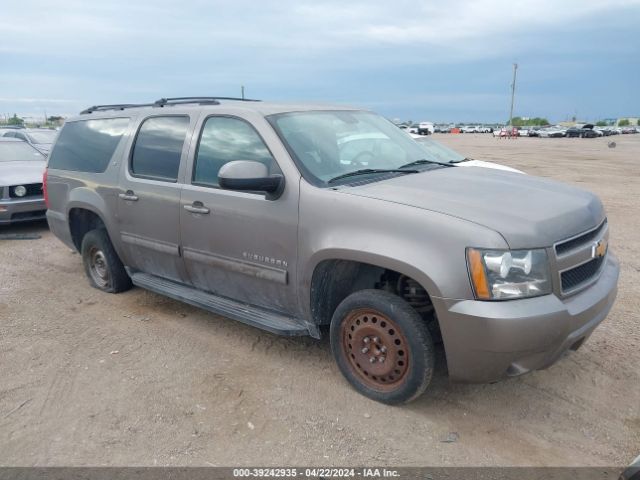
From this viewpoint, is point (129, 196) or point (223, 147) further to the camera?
point (129, 196)

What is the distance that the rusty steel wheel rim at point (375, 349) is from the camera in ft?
10.5

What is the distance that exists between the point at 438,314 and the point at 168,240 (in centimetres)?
242

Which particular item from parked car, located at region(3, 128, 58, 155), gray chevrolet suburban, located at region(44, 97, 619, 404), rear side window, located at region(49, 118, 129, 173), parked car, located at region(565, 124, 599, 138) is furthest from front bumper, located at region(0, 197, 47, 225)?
parked car, located at region(565, 124, 599, 138)

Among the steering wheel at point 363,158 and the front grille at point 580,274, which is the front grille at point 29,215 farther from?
the front grille at point 580,274

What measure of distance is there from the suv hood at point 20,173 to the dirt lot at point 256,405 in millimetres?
4419

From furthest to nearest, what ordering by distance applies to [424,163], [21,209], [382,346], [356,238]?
[21,209], [424,163], [382,346], [356,238]

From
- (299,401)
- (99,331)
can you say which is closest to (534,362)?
(299,401)

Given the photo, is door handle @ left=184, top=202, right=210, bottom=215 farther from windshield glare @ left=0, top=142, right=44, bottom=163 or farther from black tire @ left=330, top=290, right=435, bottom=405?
windshield glare @ left=0, top=142, right=44, bottom=163

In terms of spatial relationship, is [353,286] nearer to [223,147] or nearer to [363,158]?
[363,158]

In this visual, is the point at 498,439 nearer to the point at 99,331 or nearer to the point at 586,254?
the point at 586,254

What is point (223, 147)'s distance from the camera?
402 centimetres

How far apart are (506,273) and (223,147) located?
2261 millimetres

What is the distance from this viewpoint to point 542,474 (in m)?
2.75

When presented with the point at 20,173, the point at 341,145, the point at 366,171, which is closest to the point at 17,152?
the point at 20,173
